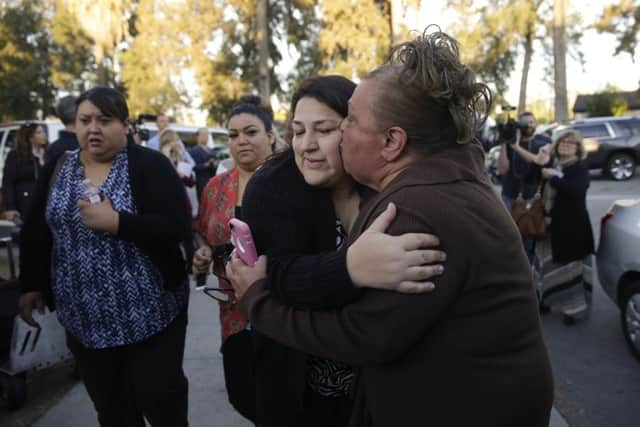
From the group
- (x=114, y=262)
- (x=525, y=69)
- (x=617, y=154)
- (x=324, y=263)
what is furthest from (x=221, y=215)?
(x=525, y=69)

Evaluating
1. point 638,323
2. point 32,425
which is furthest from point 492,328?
point 638,323

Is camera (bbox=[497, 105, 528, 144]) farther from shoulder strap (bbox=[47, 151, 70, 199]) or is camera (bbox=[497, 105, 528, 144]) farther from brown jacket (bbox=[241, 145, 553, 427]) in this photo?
brown jacket (bbox=[241, 145, 553, 427])

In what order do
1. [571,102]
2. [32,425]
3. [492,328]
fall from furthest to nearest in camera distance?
[571,102] < [32,425] < [492,328]

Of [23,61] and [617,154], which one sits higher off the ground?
[23,61]

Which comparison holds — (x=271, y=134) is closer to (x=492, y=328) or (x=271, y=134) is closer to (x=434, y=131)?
(x=434, y=131)

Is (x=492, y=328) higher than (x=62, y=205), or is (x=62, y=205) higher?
(x=62, y=205)

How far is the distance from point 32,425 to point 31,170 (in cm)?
377

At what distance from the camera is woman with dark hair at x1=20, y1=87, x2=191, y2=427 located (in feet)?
7.82

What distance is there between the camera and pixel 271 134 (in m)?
3.07

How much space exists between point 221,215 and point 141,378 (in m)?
0.82

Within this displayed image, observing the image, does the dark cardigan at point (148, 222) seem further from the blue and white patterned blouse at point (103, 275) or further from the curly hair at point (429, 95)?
the curly hair at point (429, 95)

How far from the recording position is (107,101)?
2.48m

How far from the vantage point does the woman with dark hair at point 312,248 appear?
1225mm

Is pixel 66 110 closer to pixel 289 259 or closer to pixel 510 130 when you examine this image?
pixel 289 259
